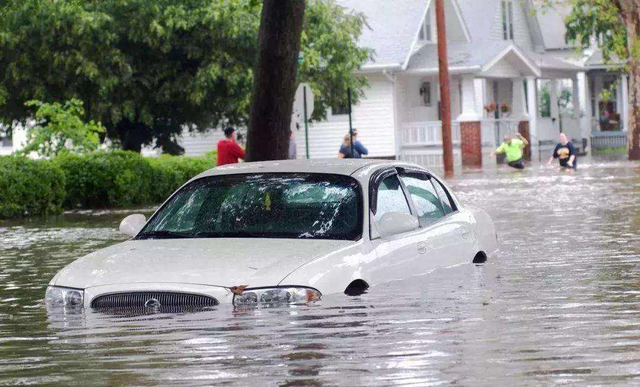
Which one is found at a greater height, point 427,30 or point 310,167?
point 427,30

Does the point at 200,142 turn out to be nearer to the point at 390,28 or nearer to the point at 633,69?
the point at 390,28

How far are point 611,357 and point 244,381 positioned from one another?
6.24 feet

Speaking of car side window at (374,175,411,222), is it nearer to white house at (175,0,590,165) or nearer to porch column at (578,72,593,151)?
white house at (175,0,590,165)

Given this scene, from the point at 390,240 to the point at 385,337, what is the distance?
6.72 feet

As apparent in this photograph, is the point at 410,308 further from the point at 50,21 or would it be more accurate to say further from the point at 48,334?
the point at 50,21

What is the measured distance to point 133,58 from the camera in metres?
41.4

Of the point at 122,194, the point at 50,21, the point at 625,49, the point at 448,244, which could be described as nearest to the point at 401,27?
the point at 625,49

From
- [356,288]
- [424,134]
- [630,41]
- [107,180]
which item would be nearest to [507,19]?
[424,134]

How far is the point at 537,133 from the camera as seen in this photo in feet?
186

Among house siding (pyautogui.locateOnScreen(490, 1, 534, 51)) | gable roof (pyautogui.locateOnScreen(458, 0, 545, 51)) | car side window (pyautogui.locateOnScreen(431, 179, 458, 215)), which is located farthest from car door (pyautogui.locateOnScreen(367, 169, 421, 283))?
house siding (pyautogui.locateOnScreen(490, 1, 534, 51))

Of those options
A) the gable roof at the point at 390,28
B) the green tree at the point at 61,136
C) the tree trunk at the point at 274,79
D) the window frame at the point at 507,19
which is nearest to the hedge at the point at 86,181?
the green tree at the point at 61,136

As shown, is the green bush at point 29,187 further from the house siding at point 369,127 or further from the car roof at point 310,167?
the house siding at point 369,127

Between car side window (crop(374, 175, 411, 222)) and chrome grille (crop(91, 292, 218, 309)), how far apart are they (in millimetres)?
1816

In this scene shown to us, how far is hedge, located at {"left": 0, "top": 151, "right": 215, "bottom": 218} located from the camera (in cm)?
2659
